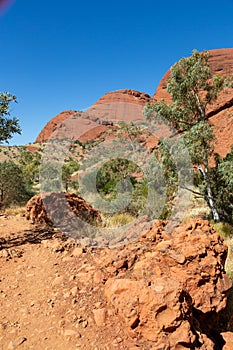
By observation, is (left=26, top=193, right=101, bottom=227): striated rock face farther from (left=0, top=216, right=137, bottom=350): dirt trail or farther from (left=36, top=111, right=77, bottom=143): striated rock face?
(left=36, top=111, right=77, bottom=143): striated rock face

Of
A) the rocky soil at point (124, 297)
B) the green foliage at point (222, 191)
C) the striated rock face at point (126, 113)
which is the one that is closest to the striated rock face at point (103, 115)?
the striated rock face at point (126, 113)

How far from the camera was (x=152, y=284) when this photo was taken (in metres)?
2.82

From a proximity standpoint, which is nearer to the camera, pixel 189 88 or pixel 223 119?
→ pixel 189 88

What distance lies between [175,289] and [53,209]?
19.8ft

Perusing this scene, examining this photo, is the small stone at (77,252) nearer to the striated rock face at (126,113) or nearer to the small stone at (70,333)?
the small stone at (70,333)

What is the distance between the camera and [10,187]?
15.5 meters

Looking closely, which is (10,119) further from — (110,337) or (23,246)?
(110,337)

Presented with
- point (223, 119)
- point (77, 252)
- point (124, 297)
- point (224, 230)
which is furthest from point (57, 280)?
point (223, 119)

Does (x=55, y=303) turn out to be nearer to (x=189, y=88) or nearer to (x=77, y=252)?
(x=77, y=252)

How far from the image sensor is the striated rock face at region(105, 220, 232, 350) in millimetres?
2539

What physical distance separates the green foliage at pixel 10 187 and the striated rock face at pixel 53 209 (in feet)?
23.4

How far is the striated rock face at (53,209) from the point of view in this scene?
801 cm

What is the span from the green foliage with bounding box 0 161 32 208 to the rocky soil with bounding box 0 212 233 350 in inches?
441

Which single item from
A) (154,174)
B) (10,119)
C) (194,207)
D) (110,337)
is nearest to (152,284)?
(110,337)
